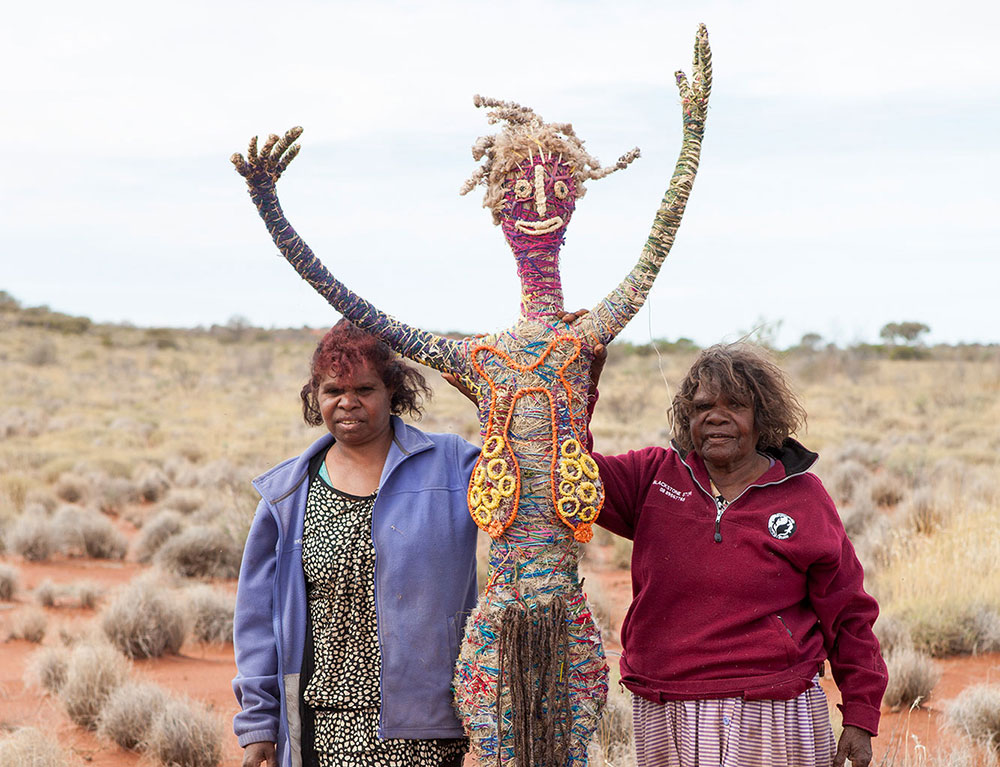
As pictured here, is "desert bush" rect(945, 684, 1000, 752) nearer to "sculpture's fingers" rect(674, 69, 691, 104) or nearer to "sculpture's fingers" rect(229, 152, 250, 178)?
"sculpture's fingers" rect(674, 69, 691, 104)

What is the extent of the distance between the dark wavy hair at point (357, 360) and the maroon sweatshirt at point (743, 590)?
0.77 metres

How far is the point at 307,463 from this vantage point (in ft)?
11.4

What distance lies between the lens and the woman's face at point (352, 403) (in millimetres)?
3334

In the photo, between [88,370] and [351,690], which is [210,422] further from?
[351,690]

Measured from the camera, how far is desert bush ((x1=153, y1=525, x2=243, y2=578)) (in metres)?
10.3

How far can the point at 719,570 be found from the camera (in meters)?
3.24

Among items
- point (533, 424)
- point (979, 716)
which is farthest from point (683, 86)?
point (979, 716)

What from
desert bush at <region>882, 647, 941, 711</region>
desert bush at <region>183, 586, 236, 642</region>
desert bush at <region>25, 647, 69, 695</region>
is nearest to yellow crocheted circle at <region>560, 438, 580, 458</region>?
desert bush at <region>882, 647, 941, 711</region>

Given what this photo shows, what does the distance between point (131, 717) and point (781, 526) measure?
4.63 metres

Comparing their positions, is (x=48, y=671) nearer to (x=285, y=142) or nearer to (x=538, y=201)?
(x=285, y=142)

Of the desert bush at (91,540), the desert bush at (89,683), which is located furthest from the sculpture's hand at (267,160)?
the desert bush at (91,540)

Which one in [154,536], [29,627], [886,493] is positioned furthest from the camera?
[886,493]

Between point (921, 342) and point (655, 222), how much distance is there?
189ft

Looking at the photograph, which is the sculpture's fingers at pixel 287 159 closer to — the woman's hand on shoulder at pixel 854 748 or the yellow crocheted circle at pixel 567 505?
the yellow crocheted circle at pixel 567 505
